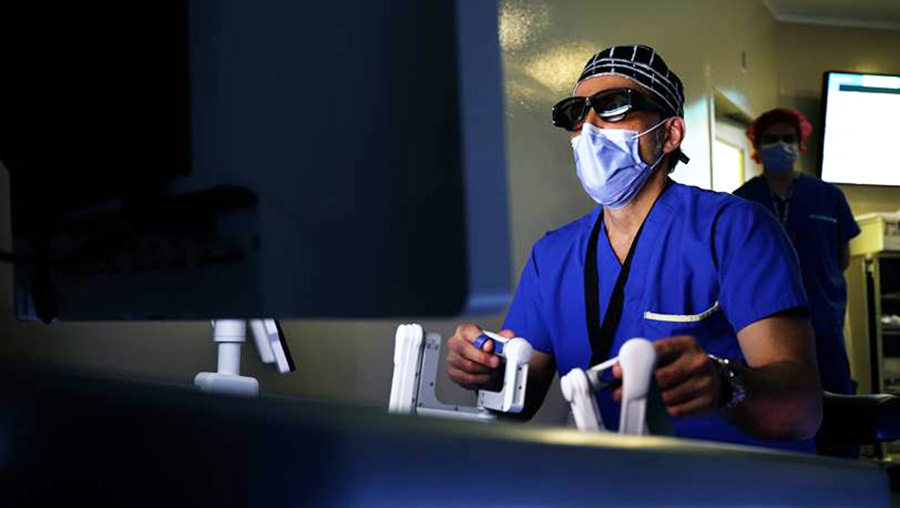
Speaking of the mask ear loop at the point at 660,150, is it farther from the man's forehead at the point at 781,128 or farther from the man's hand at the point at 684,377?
the man's forehead at the point at 781,128

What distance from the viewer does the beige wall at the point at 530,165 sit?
1466mm

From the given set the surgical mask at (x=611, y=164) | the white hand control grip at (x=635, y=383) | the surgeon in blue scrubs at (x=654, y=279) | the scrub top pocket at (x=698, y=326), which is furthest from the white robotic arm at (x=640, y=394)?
the surgical mask at (x=611, y=164)

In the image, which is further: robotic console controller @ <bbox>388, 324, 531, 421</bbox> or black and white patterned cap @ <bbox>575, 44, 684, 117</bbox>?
black and white patterned cap @ <bbox>575, 44, 684, 117</bbox>

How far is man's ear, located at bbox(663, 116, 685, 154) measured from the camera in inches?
70.0

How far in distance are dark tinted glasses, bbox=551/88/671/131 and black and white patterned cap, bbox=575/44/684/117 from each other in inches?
1.0

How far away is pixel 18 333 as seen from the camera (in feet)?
4.33

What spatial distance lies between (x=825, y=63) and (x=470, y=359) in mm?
5441

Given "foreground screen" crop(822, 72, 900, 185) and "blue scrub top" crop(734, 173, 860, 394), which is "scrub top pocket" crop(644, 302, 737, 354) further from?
"foreground screen" crop(822, 72, 900, 185)

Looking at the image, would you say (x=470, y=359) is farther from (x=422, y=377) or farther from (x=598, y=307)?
(x=598, y=307)

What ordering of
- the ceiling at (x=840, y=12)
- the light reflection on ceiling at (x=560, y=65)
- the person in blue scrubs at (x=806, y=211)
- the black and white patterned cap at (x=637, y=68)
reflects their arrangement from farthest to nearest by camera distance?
the ceiling at (x=840, y=12)
the person in blue scrubs at (x=806, y=211)
the light reflection on ceiling at (x=560, y=65)
the black and white patterned cap at (x=637, y=68)

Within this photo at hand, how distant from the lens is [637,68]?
1.68 meters

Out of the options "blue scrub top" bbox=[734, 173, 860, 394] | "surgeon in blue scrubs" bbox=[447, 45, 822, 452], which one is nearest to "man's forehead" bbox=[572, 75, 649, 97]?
"surgeon in blue scrubs" bbox=[447, 45, 822, 452]

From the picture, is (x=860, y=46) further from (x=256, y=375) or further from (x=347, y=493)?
(x=347, y=493)

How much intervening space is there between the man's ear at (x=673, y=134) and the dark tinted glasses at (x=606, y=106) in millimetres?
44
